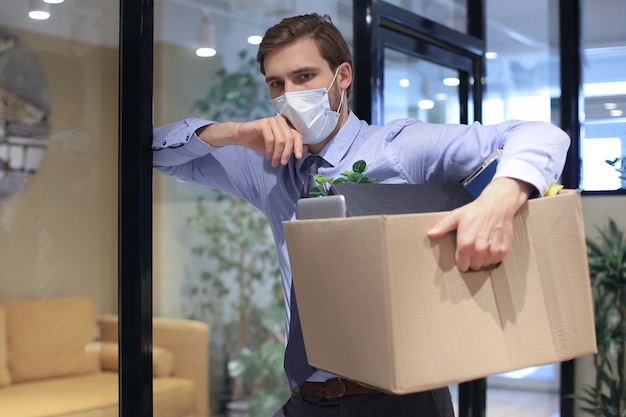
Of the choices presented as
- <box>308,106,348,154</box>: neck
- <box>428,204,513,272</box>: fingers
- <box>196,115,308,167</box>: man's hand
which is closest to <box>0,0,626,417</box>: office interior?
<box>196,115,308,167</box>: man's hand

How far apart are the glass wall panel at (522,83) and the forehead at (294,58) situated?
1.98m

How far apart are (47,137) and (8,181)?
0.48ft

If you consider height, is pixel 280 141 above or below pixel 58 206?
above

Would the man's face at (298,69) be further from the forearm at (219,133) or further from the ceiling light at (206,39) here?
the ceiling light at (206,39)

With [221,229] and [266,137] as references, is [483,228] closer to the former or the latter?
[266,137]

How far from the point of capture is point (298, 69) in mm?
1815

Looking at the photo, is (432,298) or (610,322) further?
(610,322)

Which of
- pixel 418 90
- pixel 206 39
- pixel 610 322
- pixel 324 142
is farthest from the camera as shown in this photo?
pixel 610 322

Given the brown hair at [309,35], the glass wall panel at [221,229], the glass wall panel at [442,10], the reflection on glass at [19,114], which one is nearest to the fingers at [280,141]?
the brown hair at [309,35]

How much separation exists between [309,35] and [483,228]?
828 millimetres

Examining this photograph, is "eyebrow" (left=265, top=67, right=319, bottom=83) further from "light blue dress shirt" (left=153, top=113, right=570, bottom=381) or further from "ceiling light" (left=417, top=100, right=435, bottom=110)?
"ceiling light" (left=417, top=100, right=435, bottom=110)

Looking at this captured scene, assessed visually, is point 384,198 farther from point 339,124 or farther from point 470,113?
point 470,113

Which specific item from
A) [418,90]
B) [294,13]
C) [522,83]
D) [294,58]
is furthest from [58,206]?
[522,83]

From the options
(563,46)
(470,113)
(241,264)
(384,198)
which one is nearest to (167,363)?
(241,264)
